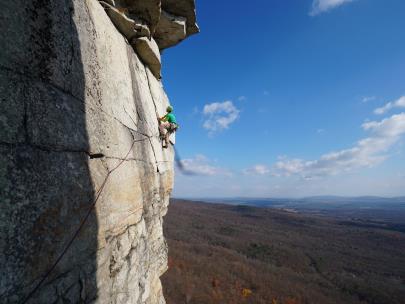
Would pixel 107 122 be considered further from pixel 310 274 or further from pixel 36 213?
pixel 310 274

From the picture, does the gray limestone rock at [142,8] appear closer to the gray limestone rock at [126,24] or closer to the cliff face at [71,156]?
the gray limestone rock at [126,24]

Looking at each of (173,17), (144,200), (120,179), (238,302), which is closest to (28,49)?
(120,179)

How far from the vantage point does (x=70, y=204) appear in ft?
11.8

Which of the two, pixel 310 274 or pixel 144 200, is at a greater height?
pixel 144 200

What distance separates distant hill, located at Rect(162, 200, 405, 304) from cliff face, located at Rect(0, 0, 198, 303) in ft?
147

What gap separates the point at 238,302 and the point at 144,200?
47891 mm

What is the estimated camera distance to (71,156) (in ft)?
12.5

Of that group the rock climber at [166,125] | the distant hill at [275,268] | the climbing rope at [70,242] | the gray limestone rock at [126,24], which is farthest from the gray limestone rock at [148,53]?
the distant hill at [275,268]

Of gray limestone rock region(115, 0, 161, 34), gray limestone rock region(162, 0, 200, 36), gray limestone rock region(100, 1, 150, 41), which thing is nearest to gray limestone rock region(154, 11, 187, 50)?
gray limestone rock region(162, 0, 200, 36)

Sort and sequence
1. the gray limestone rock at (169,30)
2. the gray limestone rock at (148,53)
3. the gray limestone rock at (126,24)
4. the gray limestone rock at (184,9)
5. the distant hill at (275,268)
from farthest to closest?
the distant hill at (275,268) → the gray limestone rock at (169,30) → the gray limestone rock at (184,9) → the gray limestone rock at (148,53) → the gray limestone rock at (126,24)

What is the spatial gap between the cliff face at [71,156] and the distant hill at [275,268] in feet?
147

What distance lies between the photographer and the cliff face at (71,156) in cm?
289

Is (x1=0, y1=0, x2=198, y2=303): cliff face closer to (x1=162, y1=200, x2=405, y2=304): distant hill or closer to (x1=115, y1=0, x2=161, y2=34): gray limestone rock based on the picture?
(x1=115, y1=0, x2=161, y2=34): gray limestone rock

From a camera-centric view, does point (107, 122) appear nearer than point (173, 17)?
Yes
